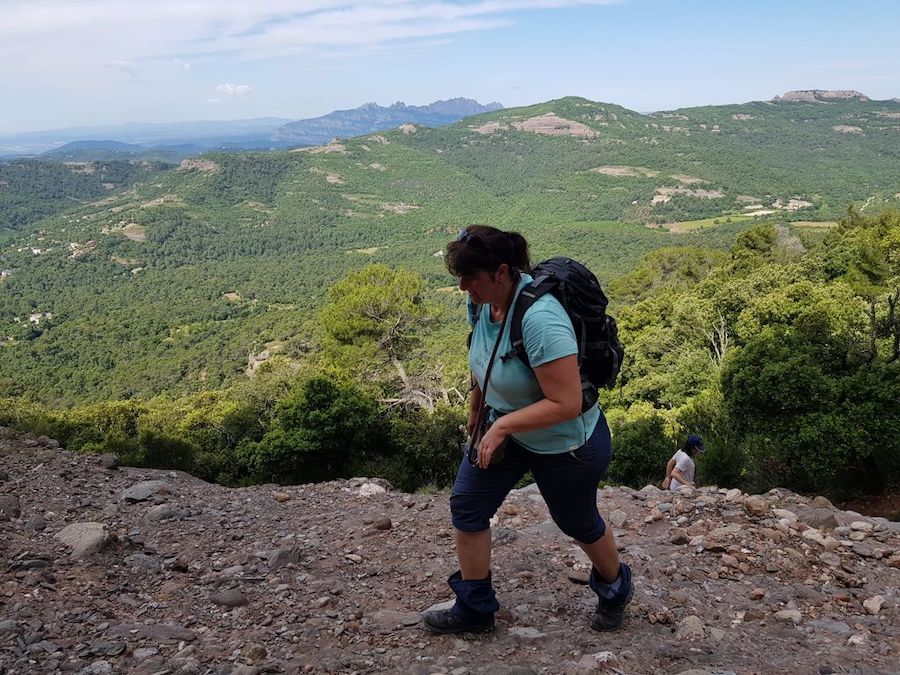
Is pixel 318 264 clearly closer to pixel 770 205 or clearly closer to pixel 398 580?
pixel 770 205

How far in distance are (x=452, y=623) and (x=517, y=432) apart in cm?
111

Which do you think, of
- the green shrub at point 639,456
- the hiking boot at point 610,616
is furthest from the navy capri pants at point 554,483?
the green shrub at point 639,456

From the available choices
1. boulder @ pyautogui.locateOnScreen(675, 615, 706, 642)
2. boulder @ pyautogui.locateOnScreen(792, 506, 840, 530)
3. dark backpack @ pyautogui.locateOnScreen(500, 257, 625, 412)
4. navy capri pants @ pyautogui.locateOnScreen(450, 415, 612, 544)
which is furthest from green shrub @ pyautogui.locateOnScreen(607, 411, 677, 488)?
dark backpack @ pyautogui.locateOnScreen(500, 257, 625, 412)

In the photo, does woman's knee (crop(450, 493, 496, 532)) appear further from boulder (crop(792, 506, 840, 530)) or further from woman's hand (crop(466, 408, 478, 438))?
boulder (crop(792, 506, 840, 530))

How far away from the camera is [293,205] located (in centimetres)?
13862

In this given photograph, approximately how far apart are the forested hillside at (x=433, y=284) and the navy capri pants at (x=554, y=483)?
461cm

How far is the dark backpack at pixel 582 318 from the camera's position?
6.74ft

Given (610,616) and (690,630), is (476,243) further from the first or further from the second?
(690,630)

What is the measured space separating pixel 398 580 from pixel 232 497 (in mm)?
2436

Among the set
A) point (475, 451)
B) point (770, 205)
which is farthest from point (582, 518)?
point (770, 205)

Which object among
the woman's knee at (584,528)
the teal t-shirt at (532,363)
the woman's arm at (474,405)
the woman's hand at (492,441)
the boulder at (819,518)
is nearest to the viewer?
the teal t-shirt at (532,363)

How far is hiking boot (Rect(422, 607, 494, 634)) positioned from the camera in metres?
2.59

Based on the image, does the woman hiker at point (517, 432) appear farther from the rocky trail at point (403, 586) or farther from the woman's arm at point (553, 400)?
the rocky trail at point (403, 586)

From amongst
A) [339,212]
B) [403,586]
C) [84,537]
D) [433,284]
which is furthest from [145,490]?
[339,212]
